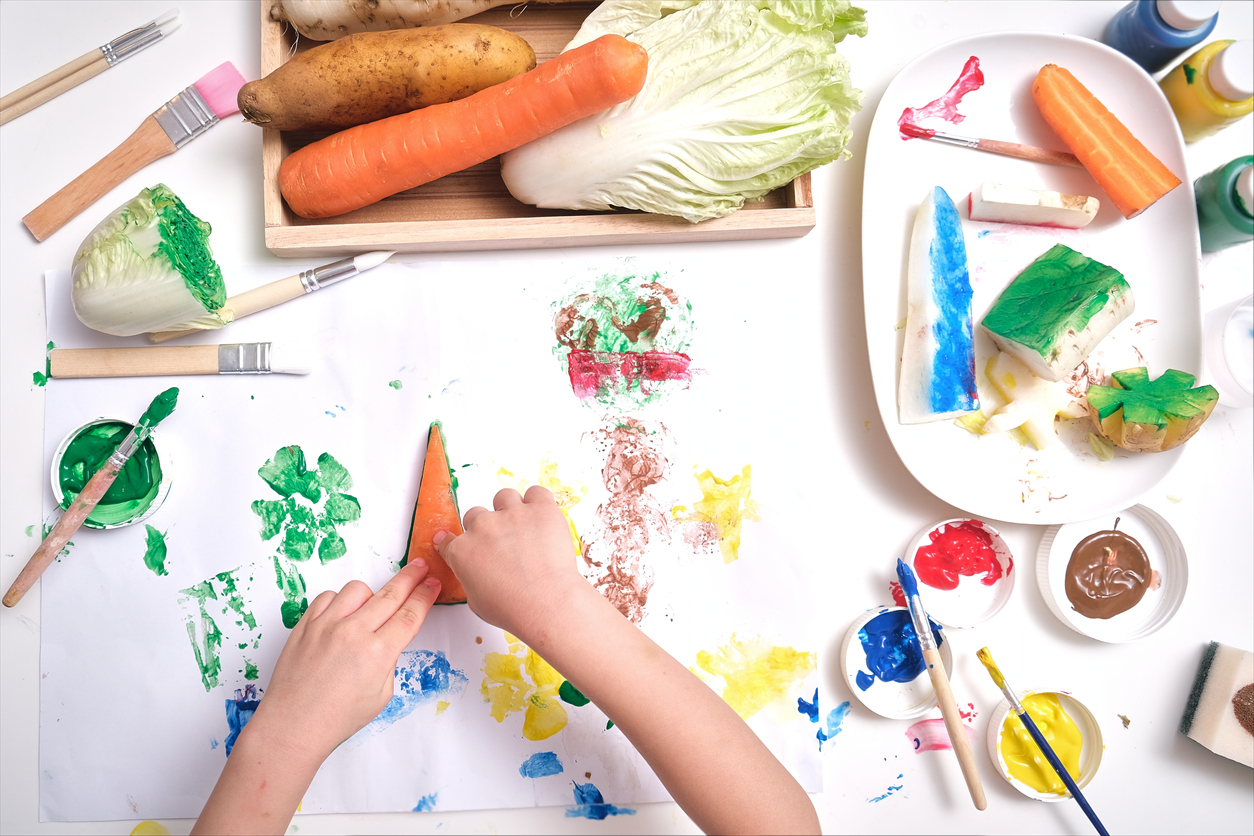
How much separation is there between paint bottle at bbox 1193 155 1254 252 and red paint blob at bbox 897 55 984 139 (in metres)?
0.41

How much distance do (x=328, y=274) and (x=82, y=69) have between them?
0.54m

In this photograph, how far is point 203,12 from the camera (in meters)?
1.26

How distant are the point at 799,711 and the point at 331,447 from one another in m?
0.85

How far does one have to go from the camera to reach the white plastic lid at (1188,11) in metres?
1.17

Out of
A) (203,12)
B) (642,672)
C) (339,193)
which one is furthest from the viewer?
(203,12)

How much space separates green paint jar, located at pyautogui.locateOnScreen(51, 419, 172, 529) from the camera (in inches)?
46.1

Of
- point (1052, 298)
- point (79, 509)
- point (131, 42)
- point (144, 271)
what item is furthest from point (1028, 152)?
point (79, 509)

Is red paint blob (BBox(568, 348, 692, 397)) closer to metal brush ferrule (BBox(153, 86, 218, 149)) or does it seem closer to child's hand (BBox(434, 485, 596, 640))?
child's hand (BBox(434, 485, 596, 640))

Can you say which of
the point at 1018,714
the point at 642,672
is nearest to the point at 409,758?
the point at 642,672

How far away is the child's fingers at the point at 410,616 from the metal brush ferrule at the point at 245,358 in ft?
1.39

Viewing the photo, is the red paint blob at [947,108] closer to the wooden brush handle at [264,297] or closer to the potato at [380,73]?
the potato at [380,73]

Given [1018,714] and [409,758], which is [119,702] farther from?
[1018,714]

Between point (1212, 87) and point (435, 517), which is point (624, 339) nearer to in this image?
point (435, 517)

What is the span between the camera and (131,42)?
4.06 ft
